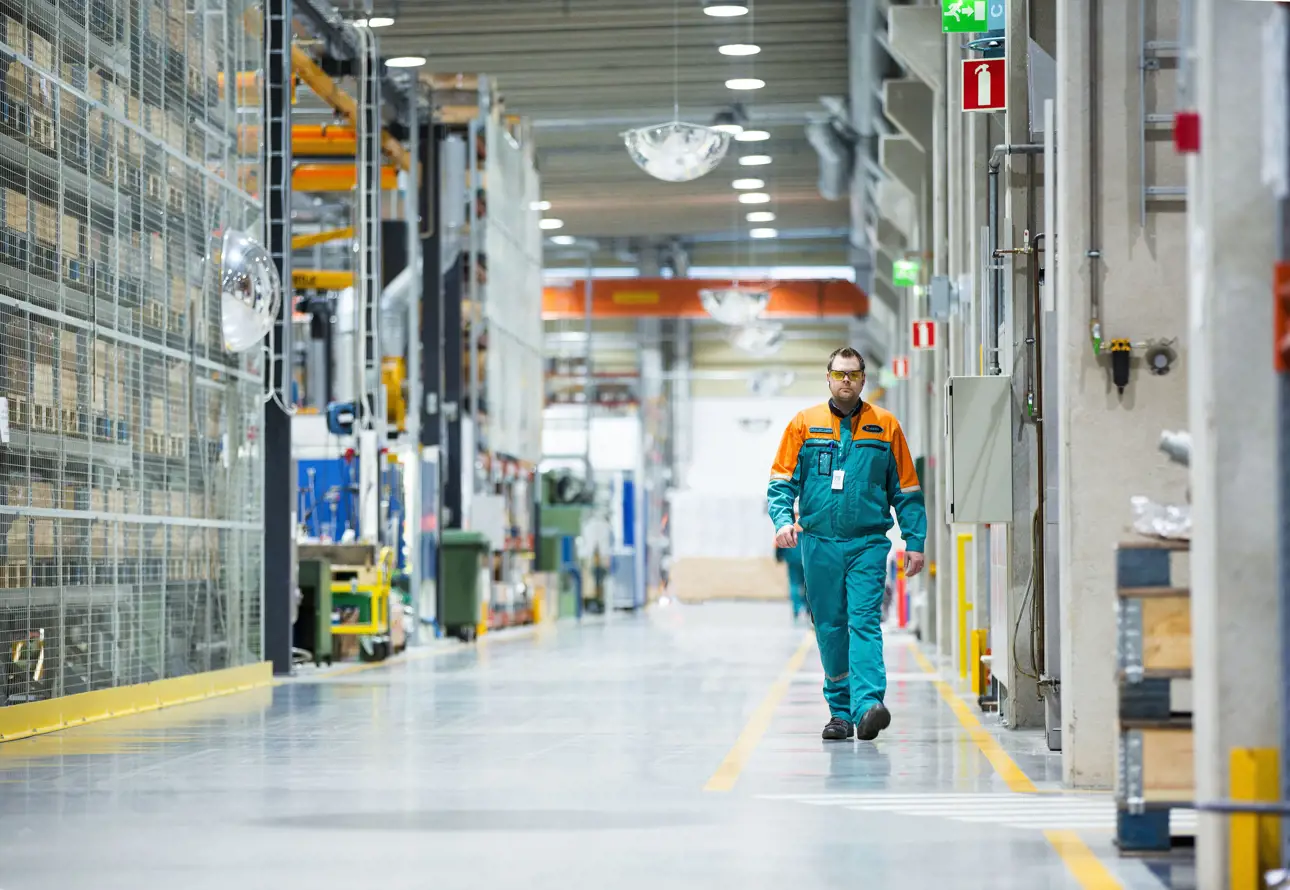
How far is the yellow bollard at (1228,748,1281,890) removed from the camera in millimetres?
4621

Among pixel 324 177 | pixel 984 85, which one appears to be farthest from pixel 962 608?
pixel 324 177

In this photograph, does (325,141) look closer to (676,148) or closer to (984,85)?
(676,148)

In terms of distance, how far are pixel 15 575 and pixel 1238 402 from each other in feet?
23.6

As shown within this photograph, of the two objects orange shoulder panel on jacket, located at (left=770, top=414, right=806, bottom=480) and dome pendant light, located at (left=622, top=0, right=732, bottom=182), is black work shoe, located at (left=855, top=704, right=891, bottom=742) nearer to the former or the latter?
orange shoulder panel on jacket, located at (left=770, top=414, right=806, bottom=480)

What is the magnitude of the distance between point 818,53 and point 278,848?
1952 cm

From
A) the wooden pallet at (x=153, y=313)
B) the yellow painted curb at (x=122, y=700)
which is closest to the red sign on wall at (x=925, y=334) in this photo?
the yellow painted curb at (x=122, y=700)

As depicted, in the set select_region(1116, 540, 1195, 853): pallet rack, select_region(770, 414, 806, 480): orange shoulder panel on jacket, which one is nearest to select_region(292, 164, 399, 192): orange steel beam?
select_region(770, 414, 806, 480): orange shoulder panel on jacket

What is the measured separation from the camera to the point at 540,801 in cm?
707

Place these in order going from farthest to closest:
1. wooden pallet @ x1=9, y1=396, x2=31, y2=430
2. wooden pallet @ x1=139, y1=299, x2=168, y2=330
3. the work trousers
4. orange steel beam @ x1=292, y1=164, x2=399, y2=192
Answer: orange steel beam @ x1=292, y1=164, x2=399, y2=192 < wooden pallet @ x1=139, y1=299, x2=168, y2=330 < wooden pallet @ x1=9, y1=396, x2=31, y2=430 < the work trousers

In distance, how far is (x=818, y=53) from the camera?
24.2 metres

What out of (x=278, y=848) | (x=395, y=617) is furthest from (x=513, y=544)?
(x=278, y=848)

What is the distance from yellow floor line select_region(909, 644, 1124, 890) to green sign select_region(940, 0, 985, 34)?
4180 mm

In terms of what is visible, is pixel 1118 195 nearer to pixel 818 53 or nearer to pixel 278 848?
pixel 278 848

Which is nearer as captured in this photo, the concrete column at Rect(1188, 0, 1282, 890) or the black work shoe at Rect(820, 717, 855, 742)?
the concrete column at Rect(1188, 0, 1282, 890)
